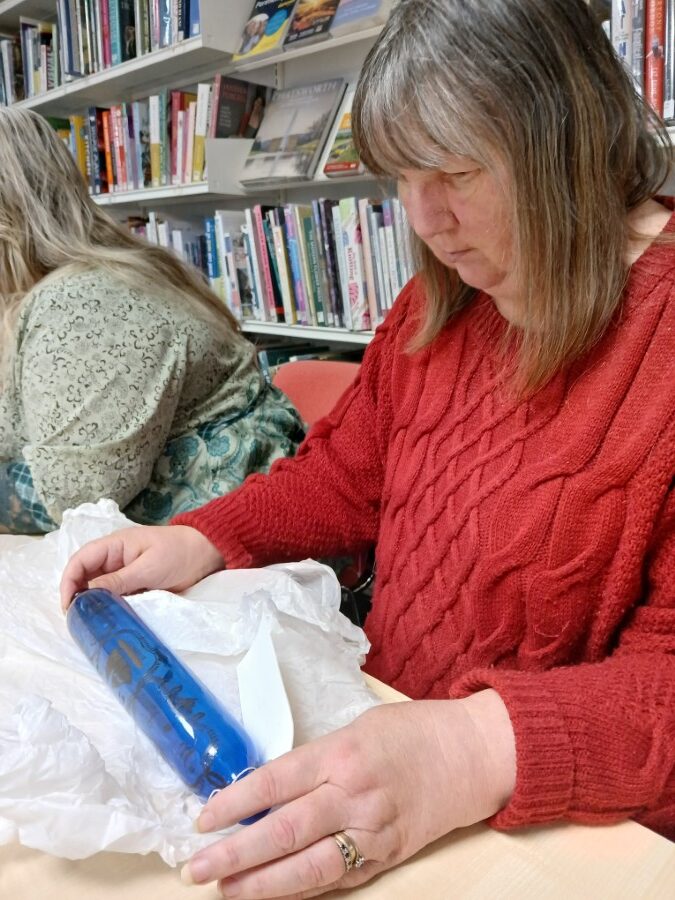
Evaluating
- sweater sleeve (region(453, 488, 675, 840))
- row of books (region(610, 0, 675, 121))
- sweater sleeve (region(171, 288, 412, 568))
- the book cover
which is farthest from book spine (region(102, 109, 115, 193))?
sweater sleeve (region(453, 488, 675, 840))

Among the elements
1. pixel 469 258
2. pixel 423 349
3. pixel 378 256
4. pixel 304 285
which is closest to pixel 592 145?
pixel 469 258

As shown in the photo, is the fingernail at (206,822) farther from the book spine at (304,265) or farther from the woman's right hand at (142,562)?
the book spine at (304,265)

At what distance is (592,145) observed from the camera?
594 mm

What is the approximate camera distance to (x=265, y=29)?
183 cm

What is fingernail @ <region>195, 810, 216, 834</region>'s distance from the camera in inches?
16.8

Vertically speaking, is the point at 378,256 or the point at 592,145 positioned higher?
the point at 592,145

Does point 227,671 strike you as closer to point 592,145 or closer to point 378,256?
point 592,145

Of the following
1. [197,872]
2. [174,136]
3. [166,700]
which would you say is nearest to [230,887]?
[197,872]

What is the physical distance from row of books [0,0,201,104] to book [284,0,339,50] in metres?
0.33

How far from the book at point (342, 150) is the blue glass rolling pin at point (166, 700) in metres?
1.29

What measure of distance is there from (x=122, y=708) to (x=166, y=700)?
6 centimetres

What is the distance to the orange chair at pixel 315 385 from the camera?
4.36 feet

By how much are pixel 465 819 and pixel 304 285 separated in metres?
1.58

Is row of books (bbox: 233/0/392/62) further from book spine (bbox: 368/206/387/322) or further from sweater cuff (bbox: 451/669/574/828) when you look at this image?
sweater cuff (bbox: 451/669/574/828)
